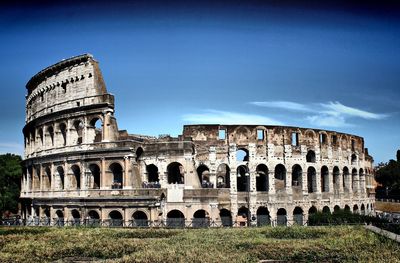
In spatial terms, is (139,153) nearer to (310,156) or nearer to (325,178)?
(310,156)

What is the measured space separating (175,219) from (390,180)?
45.2 m

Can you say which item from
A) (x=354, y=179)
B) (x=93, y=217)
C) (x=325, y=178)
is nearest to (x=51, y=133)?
(x=93, y=217)

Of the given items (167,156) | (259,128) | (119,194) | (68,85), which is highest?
(68,85)

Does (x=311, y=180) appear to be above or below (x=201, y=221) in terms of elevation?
above

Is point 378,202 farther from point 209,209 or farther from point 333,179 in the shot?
point 209,209

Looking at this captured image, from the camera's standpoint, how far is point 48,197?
122 feet

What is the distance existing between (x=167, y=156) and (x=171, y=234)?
1127cm

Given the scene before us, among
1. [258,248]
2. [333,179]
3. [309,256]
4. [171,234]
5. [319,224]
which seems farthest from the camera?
[333,179]

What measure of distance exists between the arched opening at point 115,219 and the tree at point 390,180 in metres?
43.7

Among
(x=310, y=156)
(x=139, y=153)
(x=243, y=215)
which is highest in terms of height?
(x=139, y=153)

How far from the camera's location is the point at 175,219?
1239 inches

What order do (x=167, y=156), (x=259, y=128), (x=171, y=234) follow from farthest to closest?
(x=259, y=128), (x=167, y=156), (x=171, y=234)

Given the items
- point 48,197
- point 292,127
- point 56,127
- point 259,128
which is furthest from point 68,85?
point 292,127

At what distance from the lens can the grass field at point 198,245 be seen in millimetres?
Answer: 17547
